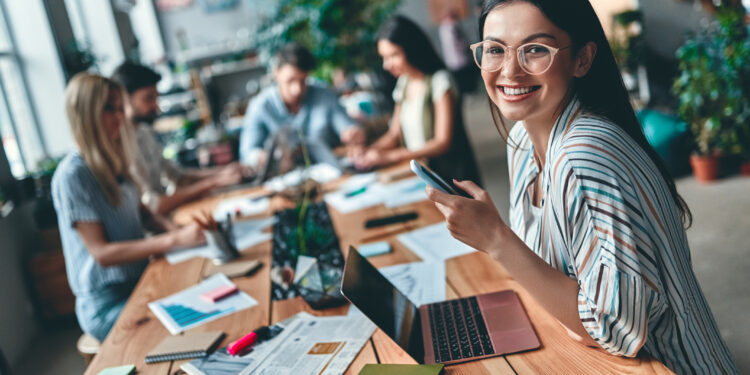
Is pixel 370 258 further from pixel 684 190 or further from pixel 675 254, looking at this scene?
pixel 684 190

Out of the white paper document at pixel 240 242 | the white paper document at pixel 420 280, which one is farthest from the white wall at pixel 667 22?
the white paper document at pixel 420 280

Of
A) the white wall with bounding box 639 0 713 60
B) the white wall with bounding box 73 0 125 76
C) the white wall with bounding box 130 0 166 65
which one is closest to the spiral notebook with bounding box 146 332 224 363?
the white wall with bounding box 639 0 713 60

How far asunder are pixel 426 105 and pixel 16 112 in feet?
10.9

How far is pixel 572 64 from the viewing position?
1057mm

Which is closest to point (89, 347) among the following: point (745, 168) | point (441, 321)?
point (441, 321)

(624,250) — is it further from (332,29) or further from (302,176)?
(332,29)

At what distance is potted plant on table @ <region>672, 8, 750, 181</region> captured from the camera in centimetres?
374

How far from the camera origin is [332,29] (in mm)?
4094

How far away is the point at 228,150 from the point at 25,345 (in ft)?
5.74

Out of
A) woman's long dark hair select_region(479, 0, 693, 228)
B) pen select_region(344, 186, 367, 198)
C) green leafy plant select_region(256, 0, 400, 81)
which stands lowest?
pen select_region(344, 186, 367, 198)

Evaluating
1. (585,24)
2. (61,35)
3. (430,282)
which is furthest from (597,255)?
(61,35)

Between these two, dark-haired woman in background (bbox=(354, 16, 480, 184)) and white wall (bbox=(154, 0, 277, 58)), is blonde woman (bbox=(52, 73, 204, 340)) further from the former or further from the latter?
white wall (bbox=(154, 0, 277, 58))

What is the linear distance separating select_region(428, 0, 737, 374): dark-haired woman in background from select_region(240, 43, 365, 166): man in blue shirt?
2095mm

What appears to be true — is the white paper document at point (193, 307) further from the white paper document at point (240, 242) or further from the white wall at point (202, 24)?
the white wall at point (202, 24)
